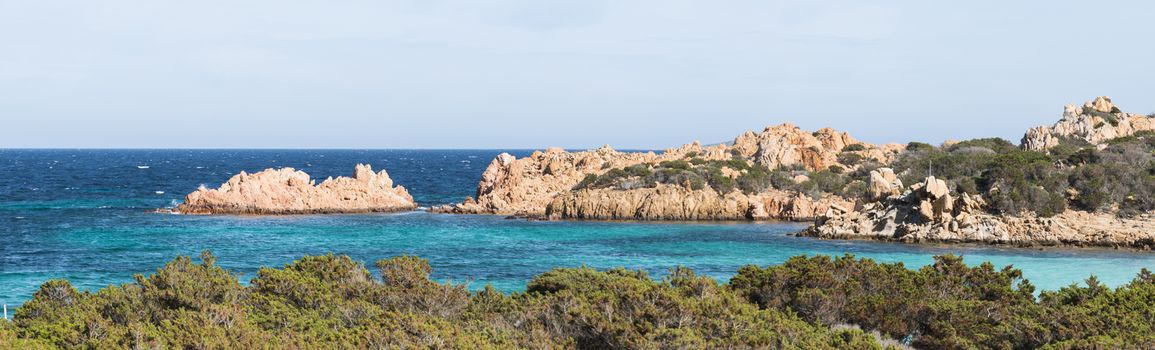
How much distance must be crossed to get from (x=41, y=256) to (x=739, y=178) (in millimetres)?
41117

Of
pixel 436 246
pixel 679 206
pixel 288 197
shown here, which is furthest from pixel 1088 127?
pixel 288 197

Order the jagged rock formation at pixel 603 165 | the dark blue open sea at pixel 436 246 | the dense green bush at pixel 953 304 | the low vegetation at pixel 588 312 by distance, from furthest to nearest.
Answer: the jagged rock formation at pixel 603 165 → the dark blue open sea at pixel 436 246 → the dense green bush at pixel 953 304 → the low vegetation at pixel 588 312

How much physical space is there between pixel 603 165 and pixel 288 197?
2267 centimetres

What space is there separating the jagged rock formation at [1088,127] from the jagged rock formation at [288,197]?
145 feet

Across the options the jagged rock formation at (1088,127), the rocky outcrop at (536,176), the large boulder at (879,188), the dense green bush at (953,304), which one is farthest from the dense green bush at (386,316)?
the jagged rock formation at (1088,127)

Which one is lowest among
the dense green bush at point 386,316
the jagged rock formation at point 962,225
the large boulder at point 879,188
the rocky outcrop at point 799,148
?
the dense green bush at point 386,316

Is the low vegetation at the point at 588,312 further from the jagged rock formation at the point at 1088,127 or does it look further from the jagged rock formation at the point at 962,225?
the jagged rock formation at the point at 1088,127

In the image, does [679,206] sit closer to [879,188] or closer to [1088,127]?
[879,188]

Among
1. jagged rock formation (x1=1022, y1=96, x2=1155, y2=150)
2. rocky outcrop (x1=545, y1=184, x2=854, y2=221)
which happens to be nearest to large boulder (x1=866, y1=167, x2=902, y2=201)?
rocky outcrop (x1=545, y1=184, x2=854, y2=221)

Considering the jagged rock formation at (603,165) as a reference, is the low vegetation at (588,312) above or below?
below

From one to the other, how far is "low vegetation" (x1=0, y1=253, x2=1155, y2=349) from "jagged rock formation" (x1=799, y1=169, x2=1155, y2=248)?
2138cm

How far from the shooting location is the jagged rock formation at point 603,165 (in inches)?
2482

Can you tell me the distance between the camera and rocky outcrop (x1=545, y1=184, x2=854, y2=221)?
199 feet

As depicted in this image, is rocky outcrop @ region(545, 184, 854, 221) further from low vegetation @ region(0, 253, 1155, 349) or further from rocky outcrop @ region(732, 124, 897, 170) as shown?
low vegetation @ region(0, 253, 1155, 349)
